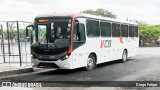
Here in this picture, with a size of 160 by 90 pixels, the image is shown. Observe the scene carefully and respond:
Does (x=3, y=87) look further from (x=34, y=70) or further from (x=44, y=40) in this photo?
(x=34, y=70)

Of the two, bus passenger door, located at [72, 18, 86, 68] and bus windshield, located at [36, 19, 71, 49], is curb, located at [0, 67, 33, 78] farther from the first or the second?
bus passenger door, located at [72, 18, 86, 68]

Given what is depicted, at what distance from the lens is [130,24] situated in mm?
22078

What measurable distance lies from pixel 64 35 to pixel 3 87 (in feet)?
14.5

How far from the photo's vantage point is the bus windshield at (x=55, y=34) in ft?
45.4

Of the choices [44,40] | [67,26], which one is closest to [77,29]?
[67,26]

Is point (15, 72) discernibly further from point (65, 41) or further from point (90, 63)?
point (90, 63)

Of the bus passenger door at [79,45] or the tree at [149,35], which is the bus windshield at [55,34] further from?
the tree at [149,35]

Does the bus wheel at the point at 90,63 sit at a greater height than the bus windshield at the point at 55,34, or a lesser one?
lesser

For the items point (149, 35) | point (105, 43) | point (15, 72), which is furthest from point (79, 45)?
point (149, 35)

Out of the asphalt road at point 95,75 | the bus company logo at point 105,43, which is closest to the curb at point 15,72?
the asphalt road at point 95,75

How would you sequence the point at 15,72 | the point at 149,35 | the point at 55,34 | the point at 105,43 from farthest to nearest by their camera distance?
the point at 149,35
the point at 105,43
the point at 15,72
the point at 55,34

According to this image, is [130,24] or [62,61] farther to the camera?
[130,24]

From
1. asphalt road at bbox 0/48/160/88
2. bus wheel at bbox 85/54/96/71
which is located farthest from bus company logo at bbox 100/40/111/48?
asphalt road at bbox 0/48/160/88

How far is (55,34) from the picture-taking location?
13953 mm
